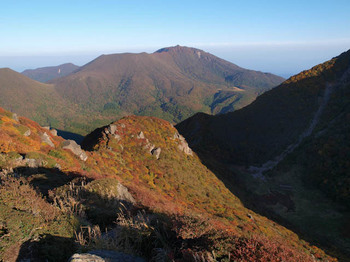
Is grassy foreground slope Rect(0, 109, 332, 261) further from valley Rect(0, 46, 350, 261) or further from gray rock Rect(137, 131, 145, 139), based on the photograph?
gray rock Rect(137, 131, 145, 139)

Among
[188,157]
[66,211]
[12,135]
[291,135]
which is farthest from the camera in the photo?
[291,135]

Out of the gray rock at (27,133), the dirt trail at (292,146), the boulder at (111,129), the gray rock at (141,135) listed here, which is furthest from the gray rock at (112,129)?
the dirt trail at (292,146)

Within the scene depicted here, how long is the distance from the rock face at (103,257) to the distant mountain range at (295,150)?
99.6ft

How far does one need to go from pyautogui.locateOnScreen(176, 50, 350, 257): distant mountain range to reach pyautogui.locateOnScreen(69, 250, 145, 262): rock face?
3035 cm

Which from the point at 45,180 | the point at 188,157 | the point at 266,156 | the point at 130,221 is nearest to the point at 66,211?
the point at 130,221

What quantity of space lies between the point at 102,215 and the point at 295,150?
178ft

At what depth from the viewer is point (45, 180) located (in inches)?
521

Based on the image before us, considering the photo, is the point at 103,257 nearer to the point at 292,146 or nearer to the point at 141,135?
the point at 141,135

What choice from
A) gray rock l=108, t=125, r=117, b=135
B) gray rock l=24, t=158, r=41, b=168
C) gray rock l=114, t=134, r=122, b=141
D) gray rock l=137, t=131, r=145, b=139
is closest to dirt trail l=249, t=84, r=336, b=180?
gray rock l=137, t=131, r=145, b=139

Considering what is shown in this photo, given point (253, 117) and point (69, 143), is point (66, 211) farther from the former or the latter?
point (253, 117)

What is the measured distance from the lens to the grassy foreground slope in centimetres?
583

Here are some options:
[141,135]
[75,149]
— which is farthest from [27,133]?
[141,135]

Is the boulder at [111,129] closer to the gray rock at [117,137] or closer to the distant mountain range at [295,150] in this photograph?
the gray rock at [117,137]

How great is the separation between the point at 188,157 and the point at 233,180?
11.2 m
